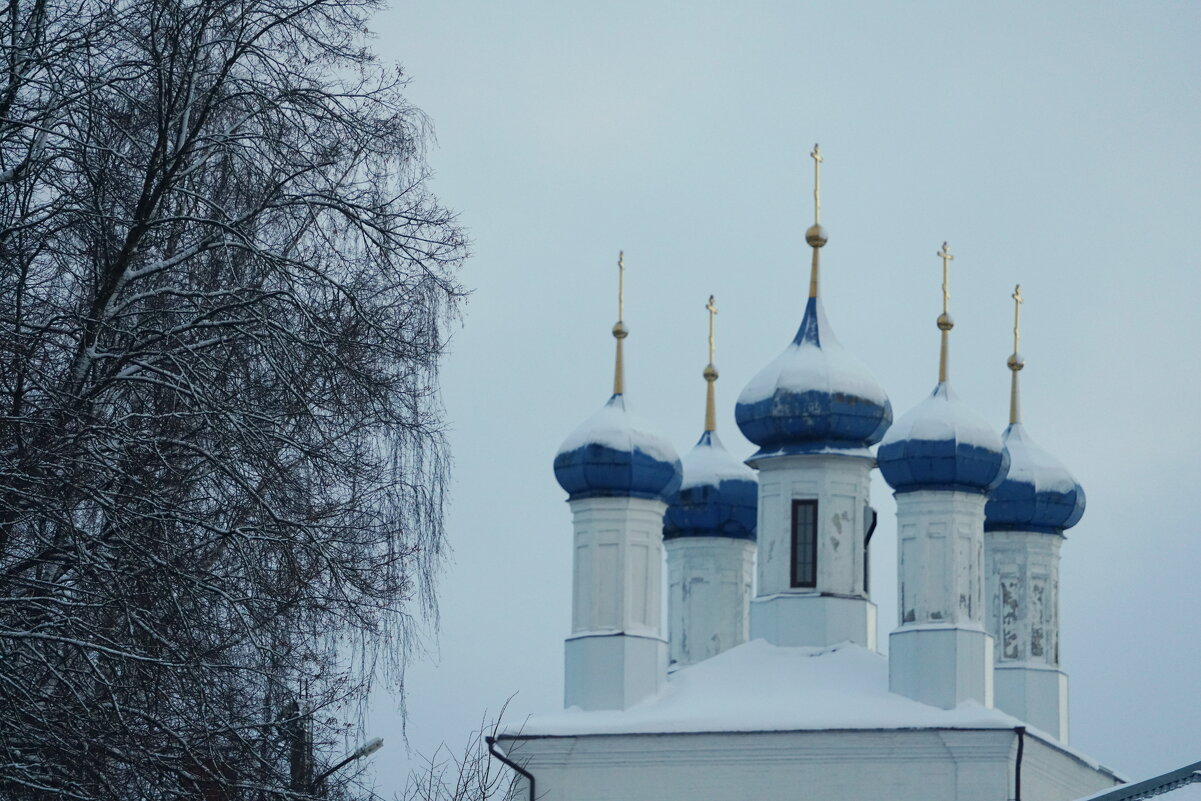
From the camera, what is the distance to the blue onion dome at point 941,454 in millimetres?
22766

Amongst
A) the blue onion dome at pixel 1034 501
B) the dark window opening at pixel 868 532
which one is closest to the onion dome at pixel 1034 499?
the blue onion dome at pixel 1034 501

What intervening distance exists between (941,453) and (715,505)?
466cm

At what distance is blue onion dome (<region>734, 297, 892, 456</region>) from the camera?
24094 millimetres

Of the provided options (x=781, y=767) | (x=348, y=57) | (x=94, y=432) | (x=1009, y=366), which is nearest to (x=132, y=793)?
(x=94, y=432)

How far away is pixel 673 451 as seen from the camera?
79.2 ft

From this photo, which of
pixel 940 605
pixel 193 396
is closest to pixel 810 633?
pixel 940 605

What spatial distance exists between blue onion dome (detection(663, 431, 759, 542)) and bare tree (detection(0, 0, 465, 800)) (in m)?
17.5

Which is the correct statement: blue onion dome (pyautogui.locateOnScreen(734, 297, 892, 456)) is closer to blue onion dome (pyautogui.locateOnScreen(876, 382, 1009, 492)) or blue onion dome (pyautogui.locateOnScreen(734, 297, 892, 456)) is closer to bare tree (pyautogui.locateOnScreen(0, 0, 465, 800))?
blue onion dome (pyautogui.locateOnScreen(876, 382, 1009, 492))

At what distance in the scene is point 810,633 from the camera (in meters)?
23.5

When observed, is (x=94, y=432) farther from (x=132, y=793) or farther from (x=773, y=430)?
(x=773, y=430)

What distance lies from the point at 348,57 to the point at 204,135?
873 millimetres

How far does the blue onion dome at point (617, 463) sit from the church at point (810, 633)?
0.07 feet

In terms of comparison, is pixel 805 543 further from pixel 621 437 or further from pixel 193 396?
pixel 193 396

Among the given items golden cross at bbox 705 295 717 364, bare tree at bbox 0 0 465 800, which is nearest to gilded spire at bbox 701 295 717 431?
golden cross at bbox 705 295 717 364
